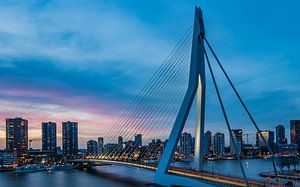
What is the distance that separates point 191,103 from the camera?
13.6 metres

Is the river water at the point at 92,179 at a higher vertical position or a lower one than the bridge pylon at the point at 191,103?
lower

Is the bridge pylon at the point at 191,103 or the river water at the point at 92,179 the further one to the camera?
the river water at the point at 92,179

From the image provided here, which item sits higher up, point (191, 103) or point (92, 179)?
point (191, 103)

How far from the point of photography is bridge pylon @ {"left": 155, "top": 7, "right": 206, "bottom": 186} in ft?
44.2

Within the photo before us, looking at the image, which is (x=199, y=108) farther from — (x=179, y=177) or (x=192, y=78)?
(x=179, y=177)

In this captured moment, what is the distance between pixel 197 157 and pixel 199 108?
5.60 feet

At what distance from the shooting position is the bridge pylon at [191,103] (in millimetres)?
13469

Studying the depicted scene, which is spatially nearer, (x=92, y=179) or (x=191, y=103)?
(x=191, y=103)

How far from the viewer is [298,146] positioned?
6488 cm

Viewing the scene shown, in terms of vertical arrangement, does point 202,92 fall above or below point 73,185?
above

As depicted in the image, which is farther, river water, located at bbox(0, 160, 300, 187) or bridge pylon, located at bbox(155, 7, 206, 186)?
river water, located at bbox(0, 160, 300, 187)

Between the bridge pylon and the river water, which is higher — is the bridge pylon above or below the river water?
above

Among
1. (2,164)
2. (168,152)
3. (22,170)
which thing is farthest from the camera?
(2,164)

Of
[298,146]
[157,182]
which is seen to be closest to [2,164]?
[157,182]
